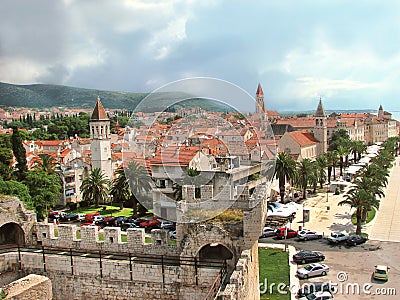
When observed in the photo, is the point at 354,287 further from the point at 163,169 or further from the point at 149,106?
the point at 163,169

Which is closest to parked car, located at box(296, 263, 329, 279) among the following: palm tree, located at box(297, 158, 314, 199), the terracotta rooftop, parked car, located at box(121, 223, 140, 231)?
parked car, located at box(121, 223, 140, 231)

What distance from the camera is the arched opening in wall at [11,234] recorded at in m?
14.6

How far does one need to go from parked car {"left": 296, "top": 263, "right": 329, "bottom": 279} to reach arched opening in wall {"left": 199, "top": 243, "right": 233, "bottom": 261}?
8397 millimetres

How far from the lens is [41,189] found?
107 feet

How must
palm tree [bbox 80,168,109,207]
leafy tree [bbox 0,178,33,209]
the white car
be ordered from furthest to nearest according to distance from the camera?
palm tree [bbox 80,168,109,207], leafy tree [bbox 0,178,33,209], the white car

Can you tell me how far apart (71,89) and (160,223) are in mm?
125991

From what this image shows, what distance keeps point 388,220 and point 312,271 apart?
51.0 feet

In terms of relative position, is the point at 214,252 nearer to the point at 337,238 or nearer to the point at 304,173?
the point at 337,238

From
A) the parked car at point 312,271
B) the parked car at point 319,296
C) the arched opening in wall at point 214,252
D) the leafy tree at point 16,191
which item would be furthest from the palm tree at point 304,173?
the arched opening in wall at point 214,252

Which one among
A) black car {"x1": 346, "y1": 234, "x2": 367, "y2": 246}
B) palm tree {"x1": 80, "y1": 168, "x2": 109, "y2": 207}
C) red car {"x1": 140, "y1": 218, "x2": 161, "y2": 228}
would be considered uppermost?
palm tree {"x1": 80, "y1": 168, "x2": 109, "y2": 207}

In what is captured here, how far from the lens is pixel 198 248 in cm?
1148

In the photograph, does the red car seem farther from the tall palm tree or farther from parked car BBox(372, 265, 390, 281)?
parked car BBox(372, 265, 390, 281)

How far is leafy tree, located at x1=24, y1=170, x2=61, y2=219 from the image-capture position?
104 ft

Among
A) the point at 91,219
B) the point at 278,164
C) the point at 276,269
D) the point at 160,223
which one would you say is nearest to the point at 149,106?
the point at 276,269
